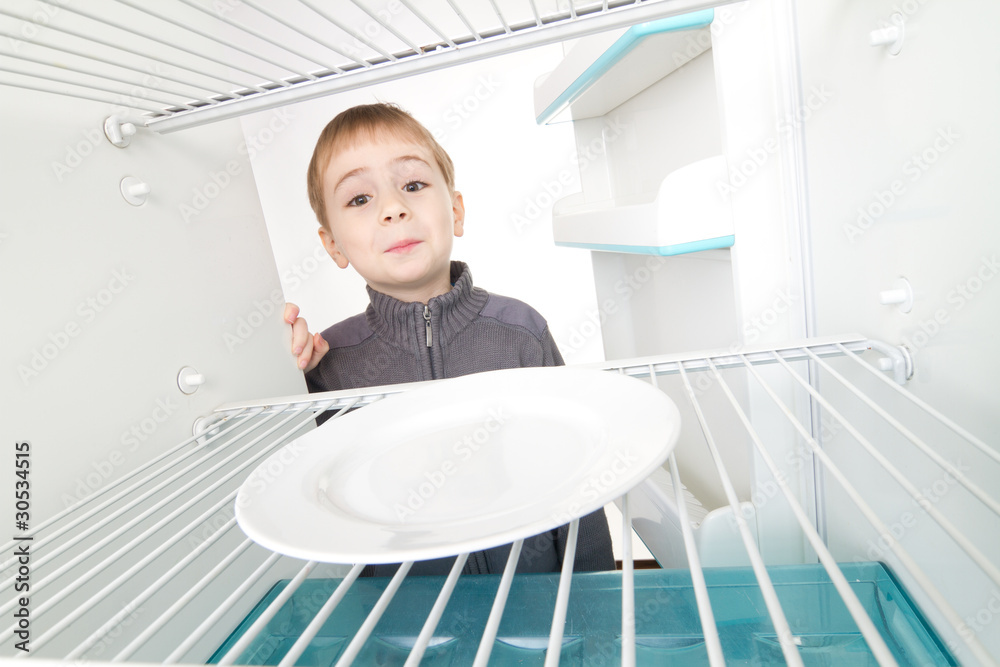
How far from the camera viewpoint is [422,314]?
3.01ft

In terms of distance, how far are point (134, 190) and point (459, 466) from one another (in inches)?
18.1

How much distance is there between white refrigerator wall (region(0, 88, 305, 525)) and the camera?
47cm

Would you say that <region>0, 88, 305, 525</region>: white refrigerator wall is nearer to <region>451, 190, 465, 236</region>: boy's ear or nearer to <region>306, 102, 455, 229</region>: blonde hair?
<region>306, 102, 455, 229</region>: blonde hair

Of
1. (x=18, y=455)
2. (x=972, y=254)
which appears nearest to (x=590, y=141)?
(x=972, y=254)

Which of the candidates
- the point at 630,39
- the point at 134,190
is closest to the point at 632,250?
the point at 630,39

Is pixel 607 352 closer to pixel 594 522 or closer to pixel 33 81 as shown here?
pixel 594 522

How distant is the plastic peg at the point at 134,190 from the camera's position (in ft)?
1.94

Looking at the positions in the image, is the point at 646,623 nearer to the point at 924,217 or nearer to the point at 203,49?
the point at 924,217

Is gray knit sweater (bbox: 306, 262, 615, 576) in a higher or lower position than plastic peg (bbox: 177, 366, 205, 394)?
lower

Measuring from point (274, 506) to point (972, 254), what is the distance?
1.49 feet

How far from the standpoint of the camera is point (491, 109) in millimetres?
1184

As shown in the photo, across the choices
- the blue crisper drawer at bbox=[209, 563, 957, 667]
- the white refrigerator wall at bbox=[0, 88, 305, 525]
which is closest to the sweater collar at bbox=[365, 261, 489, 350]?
the white refrigerator wall at bbox=[0, 88, 305, 525]

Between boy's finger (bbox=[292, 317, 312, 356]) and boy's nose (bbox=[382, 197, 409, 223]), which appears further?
boy's nose (bbox=[382, 197, 409, 223])

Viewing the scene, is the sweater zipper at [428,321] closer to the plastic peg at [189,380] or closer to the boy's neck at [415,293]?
the boy's neck at [415,293]
